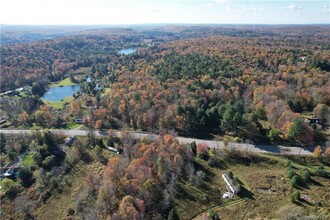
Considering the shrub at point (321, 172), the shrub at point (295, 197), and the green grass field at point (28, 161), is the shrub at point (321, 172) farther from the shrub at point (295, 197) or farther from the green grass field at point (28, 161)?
the green grass field at point (28, 161)

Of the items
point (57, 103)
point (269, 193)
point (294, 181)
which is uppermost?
point (294, 181)

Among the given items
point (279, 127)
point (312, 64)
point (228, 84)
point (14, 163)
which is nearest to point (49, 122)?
point (14, 163)

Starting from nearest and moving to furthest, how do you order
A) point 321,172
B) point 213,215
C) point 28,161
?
1. point 213,215
2. point 321,172
3. point 28,161

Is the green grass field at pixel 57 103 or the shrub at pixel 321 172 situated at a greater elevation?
the shrub at pixel 321 172

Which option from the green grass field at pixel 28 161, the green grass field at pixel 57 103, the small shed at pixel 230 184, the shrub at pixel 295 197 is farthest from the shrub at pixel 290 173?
the green grass field at pixel 57 103

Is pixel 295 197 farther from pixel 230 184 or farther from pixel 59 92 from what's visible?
pixel 59 92

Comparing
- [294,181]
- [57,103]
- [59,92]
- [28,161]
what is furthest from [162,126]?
[59,92]

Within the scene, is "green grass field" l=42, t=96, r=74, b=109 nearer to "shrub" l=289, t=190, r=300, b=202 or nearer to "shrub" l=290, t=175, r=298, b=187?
"shrub" l=290, t=175, r=298, b=187

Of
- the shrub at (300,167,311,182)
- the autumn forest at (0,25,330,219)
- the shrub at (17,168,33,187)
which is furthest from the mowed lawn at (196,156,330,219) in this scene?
the shrub at (17,168,33,187)

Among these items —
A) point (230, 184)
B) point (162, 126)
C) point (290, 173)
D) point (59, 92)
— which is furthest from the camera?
point (59, 92)
